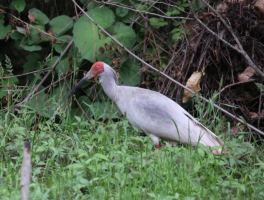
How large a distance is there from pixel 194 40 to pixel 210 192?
8.63 feet

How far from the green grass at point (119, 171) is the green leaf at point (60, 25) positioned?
1.93 meters

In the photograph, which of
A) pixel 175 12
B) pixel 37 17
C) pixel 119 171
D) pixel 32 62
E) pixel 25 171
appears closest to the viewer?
pixel 25 171

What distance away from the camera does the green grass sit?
3.54m

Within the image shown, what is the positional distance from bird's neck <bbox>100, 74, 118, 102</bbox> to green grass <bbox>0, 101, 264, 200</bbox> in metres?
0.84

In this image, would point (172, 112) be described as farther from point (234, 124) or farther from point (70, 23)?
point (70, 23)

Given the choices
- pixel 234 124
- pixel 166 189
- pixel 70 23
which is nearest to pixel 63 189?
pixel 166 189

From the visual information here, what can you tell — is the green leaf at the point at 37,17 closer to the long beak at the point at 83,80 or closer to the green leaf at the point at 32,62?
the green leaf at the point at 32,62

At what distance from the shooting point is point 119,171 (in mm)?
3830

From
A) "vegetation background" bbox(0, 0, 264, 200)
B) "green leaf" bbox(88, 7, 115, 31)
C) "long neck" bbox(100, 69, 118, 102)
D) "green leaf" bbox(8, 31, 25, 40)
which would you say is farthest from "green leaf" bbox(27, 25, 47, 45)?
"long neck" bbox(100, 69, 118, 102)

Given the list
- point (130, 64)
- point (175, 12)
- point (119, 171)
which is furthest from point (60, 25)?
point (119, 171)

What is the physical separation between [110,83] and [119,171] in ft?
6.06

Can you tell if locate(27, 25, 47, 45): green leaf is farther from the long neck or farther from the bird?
the bird

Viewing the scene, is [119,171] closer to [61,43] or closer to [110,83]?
[110,83]

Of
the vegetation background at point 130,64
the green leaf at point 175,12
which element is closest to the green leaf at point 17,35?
the vegetation background at point 130,64
